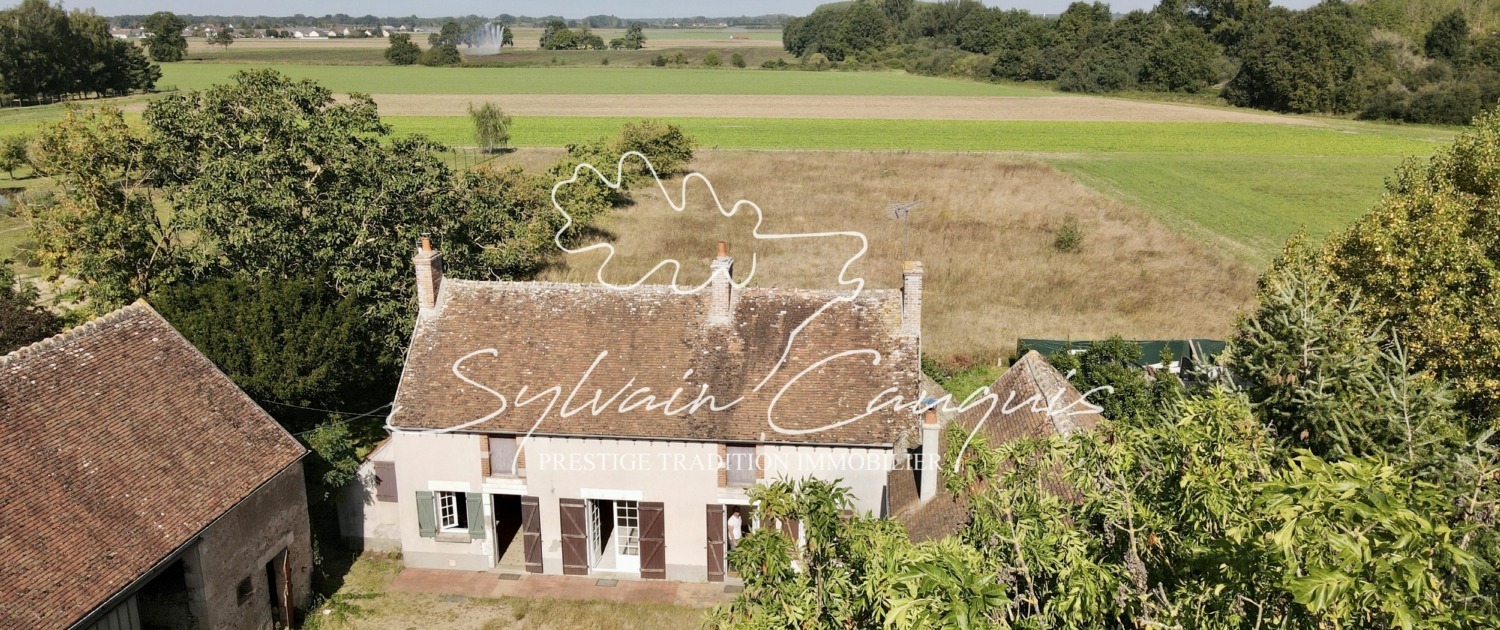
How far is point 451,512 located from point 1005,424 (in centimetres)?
1331

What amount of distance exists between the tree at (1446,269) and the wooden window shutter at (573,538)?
17.9m

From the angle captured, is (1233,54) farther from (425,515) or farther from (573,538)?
(425,515)

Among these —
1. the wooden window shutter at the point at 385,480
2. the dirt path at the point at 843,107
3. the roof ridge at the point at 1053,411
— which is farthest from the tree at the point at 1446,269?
the dirt path at the point at 843,107

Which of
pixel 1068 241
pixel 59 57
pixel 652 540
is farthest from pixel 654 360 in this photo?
pixel 59 57

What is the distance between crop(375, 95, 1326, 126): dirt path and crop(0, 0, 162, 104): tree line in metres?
26.8

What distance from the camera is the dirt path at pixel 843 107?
3910 inches

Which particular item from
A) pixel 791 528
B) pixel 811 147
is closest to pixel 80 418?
pixel 791 528

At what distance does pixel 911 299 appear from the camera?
2155 cm

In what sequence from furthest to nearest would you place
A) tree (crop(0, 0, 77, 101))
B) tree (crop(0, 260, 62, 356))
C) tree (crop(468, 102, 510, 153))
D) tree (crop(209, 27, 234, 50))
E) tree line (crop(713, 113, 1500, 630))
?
1. tree (crop(209, 27, 234, 50))
2. tree (crop(0, 0, 77, 101))
3. tree (crop(468, 102, 510, 153))
4. tree (crop(0, 260, 62, 356))
5. tree line (crop(713, 113, 1500, 630))

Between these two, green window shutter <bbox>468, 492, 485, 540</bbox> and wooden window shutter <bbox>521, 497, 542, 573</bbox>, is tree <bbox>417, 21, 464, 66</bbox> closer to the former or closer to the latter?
green window shutter <bbox>468, 492, 485, 540</bbox>

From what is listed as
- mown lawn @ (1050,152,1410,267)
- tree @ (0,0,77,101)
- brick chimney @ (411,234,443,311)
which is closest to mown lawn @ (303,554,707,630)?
brick chimney @ (411,234,443,311)

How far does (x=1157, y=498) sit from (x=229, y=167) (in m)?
25.7

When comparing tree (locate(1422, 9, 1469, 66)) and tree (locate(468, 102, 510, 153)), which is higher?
tree (locate(1422, 9, 1469, 66))

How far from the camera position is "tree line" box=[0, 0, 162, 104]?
89.6 meters
